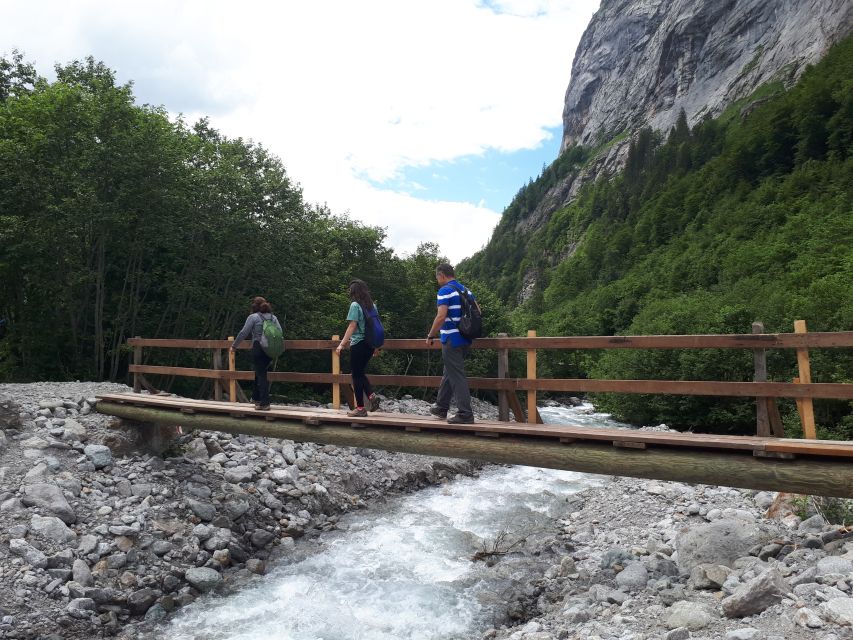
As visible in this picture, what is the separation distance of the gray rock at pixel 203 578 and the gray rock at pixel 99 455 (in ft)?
9.51

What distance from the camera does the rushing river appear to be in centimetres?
736

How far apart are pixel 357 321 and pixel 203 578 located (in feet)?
15.4

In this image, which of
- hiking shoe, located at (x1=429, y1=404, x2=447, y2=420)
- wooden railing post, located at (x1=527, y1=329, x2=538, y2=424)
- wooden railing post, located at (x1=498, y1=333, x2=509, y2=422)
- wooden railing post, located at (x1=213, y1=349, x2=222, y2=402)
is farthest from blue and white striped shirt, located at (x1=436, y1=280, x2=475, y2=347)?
wooden railing post, located at (x1=213, y1=349, x2=222, y2=402)

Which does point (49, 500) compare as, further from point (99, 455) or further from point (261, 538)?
point (261, 538)

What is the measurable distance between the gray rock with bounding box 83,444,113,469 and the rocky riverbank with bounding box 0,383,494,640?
2 cm

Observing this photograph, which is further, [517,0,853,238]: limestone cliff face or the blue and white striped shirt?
[517,0,853,238]: limestone cliff face

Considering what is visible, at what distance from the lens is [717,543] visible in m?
7.63

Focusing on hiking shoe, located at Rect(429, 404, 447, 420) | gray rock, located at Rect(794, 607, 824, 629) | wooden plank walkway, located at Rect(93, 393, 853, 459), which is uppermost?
hiking shoe, located at Rect(429, 404, 447, 420)

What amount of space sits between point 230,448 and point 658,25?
576 feet

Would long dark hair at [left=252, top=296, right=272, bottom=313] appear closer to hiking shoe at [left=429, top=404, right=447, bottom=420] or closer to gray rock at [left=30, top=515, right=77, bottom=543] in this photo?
hiking shoe at [left=429, top=404, right=447, bottom=420]

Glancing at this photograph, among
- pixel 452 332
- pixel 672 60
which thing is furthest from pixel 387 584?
pixel 672 60

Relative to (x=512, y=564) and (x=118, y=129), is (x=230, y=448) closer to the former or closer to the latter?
(x=512, y=564)

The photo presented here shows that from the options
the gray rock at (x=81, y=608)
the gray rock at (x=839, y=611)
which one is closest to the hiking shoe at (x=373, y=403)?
the gray rock at (x=81, y=608)

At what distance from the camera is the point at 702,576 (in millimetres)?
6957
